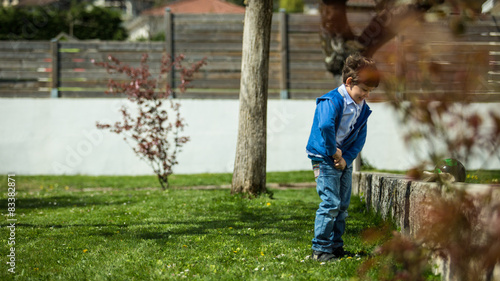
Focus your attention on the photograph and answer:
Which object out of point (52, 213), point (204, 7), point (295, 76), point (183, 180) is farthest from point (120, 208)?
point (204, 7)

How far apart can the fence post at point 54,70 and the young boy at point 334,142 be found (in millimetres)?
10492

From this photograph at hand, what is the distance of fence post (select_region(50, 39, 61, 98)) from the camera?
13078 mm

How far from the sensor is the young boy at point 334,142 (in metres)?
4.07

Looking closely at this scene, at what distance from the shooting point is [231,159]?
42.9 feet

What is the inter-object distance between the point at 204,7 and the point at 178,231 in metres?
44.8

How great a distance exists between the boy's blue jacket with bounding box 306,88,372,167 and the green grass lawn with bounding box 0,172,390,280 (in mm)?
912

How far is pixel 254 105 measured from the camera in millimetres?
7625

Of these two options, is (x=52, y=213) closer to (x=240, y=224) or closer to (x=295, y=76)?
(x=240, y=224)

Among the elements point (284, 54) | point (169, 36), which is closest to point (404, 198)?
point (284, 54)

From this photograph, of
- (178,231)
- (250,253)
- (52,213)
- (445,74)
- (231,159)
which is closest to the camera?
(445,74)

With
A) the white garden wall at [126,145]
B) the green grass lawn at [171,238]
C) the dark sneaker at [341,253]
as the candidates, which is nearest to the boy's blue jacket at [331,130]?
the dark sneaker at [341,253]

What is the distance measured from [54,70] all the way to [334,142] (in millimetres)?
10956

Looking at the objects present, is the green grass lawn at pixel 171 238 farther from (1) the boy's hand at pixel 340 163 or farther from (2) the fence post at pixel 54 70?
(2) the fence post at pixel 54 70

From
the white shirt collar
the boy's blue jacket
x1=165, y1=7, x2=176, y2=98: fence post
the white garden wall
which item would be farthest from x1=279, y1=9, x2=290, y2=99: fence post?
the white shirt collar
